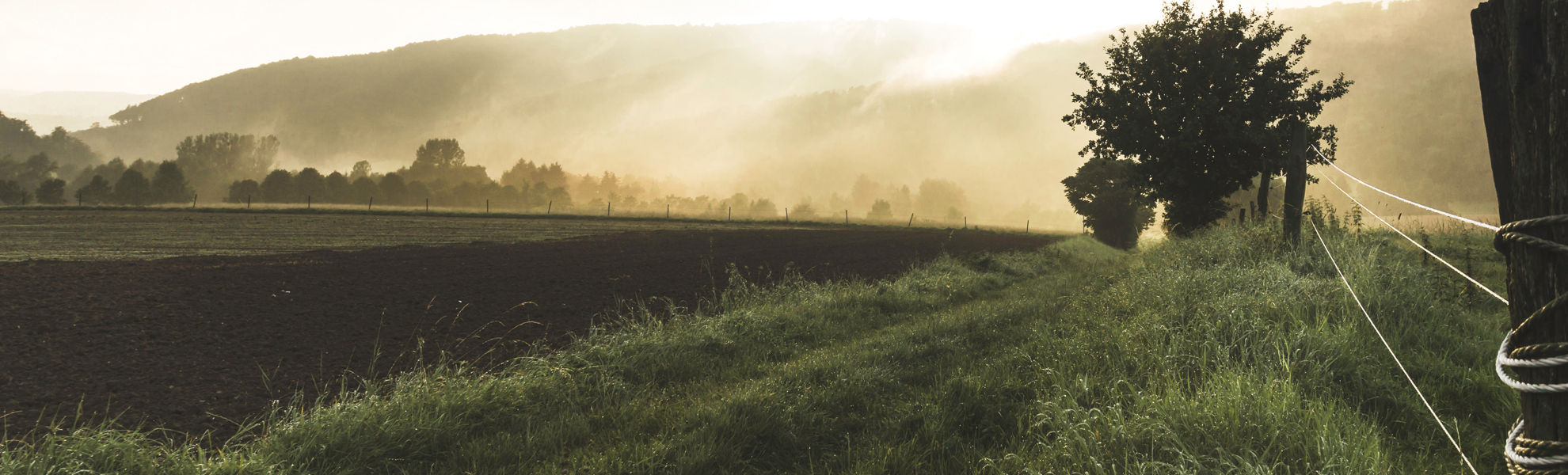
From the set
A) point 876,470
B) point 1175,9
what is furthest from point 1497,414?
point 1175,9

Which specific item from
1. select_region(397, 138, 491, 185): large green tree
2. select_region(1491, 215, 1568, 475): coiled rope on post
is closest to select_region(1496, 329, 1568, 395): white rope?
select_region(1491, 215, 1568, 475): coiled rope on post

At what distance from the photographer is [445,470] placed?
3.71 metres

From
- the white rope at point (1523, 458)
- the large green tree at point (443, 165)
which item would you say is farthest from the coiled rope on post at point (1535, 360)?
the large green tree at point (443, 165)

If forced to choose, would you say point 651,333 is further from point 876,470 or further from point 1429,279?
point 1429,279

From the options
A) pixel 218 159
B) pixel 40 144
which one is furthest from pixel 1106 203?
pixel 40 144

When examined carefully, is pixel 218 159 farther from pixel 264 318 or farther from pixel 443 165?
pixel 264 318

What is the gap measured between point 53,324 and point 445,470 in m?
8.20

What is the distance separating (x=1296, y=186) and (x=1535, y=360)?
8.45 m

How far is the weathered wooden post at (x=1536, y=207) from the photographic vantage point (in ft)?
5.59

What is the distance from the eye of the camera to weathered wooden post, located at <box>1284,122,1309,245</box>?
27.1ft

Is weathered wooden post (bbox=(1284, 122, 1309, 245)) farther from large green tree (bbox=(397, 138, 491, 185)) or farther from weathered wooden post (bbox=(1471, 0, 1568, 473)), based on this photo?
large green tree (bbox=(397, 138, 491, 185))

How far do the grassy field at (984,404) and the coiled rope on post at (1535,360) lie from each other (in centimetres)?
80

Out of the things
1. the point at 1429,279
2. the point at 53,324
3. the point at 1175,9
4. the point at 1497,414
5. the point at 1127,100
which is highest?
the point at 1175,9

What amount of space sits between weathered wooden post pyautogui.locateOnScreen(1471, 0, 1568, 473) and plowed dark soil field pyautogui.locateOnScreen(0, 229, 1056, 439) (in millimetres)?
6702
